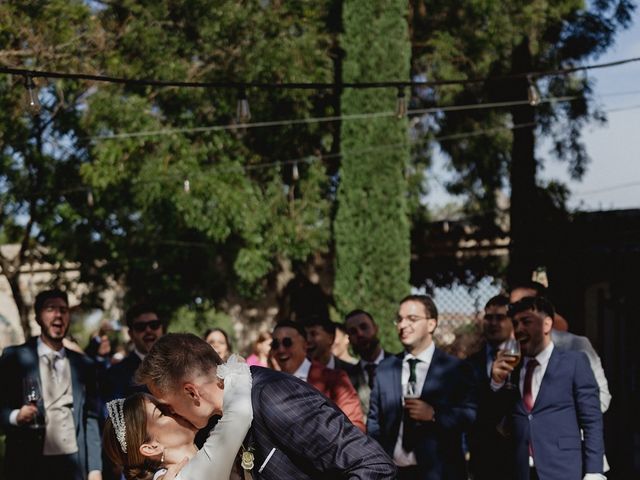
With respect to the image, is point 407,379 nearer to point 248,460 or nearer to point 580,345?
point 580,345

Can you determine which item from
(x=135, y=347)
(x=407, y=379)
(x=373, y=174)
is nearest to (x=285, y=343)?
(x=407, y=379)

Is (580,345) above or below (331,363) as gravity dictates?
above

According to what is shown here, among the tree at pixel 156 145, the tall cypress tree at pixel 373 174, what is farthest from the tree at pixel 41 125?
the tall cypress tree at pixel 373 174

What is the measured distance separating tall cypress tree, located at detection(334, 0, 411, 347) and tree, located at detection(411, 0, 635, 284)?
2.06m

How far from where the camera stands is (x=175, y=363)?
380 centimetres

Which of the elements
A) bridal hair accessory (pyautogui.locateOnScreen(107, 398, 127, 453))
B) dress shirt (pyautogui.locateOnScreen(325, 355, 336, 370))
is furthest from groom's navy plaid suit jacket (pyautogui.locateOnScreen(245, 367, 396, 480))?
dress shirt (pyautogui.locateOnScreen(325, 355, 336, 370))

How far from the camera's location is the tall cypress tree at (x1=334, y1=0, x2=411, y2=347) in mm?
21062

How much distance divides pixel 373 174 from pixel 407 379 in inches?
579

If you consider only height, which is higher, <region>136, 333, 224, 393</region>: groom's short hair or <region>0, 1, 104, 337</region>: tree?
<region>0, 1, 104, 337</region>: tree

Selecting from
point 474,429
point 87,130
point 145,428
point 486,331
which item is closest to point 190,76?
point 87,130

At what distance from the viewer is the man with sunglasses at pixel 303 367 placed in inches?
278

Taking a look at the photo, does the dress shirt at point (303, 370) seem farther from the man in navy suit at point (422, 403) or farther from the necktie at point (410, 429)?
the necktie at point (410, 429)

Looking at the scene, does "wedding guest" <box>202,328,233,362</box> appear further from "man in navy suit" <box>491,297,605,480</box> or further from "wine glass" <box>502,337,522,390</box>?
"wine glass" <box>502,337,522,390</box>

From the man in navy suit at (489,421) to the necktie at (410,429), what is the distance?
1.42 feet
